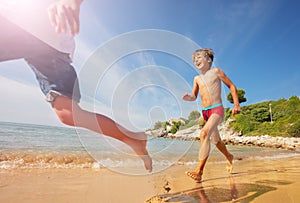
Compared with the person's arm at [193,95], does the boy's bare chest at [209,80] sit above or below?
above

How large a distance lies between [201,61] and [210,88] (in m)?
0.43

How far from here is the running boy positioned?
2684 millimetres

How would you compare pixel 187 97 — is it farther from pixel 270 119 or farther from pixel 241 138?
pixel 270 119

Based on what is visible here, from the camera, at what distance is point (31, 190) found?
7.28 feet

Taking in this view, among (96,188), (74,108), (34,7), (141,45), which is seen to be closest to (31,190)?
(96,188)

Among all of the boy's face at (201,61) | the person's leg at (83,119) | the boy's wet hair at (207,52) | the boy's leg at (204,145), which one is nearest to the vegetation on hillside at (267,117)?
the boy's wet hair at (207,52)

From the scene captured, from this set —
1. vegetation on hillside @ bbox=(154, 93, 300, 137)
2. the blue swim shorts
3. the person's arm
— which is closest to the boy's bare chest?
the person's arm

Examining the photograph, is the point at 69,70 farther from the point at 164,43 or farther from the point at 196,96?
the point at 196,96

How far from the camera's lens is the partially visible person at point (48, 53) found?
140 centimetres

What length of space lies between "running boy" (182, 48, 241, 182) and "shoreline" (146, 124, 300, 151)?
726mm

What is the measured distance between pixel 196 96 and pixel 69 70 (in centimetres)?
211

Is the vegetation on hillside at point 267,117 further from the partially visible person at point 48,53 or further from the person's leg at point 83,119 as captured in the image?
the partially visible person at point 48,53

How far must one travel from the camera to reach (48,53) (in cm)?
152

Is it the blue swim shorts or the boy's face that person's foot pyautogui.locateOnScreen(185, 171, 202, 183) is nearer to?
the boy's face
